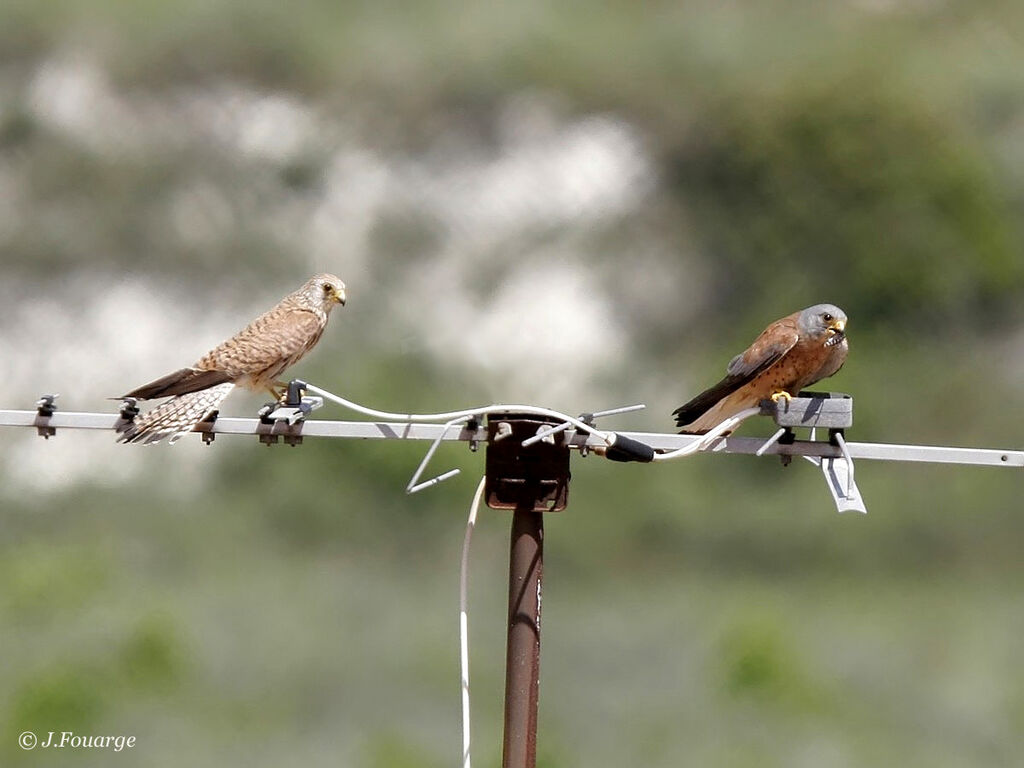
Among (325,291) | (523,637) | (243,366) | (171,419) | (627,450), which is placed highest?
(325,291)

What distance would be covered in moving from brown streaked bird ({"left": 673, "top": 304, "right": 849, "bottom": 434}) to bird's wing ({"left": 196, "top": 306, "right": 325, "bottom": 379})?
2.89 feet

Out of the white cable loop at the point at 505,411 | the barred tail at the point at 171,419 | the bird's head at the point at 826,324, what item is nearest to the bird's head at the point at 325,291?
the barred tail at the point at 171,419

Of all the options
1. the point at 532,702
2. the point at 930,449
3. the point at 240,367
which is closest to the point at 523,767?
the point at 532,702

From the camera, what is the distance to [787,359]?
2.44m

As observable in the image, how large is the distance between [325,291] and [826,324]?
1.08m

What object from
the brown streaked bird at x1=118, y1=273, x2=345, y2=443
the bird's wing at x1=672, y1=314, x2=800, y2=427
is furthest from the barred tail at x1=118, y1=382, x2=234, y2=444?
the bird's wing at x1=672, y1=314, x2=800, y2=427

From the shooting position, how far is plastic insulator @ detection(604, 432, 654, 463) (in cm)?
161

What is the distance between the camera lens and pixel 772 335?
2443 mm

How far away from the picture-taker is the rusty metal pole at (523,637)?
166cm

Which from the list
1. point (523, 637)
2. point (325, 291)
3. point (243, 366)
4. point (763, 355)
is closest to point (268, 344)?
point (243, 366)

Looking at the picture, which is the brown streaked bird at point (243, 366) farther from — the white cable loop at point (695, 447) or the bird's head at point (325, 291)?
the white cable loop at point (695, 447)

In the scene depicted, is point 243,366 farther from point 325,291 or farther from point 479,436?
point 479,436

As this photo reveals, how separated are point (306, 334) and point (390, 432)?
1094mm

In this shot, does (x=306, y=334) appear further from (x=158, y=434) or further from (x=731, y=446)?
(x=731, y=446)
